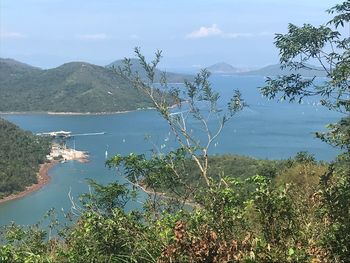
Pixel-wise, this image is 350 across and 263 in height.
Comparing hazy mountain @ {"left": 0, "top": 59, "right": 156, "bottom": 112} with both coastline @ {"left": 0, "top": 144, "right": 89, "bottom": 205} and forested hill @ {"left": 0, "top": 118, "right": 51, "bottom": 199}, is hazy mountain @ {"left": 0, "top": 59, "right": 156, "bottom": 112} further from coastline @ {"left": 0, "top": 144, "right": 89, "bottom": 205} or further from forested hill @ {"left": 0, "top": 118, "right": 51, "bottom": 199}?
forested hill @ {"left": 0, "top": 118, "right": 51, "bottom": 199}

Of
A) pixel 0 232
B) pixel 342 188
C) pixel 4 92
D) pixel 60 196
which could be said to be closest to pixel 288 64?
pixel 342 188

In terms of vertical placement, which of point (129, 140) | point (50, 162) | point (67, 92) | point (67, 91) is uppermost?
point (67, 91)

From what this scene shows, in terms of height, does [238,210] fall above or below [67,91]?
above

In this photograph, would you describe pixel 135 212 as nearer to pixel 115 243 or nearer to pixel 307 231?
pixel 115 243

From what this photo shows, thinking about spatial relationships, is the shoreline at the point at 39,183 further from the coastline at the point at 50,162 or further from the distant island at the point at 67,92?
the distant island at the point at 67,92

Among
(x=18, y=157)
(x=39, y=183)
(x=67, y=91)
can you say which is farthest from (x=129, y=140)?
(x=67, y=91)

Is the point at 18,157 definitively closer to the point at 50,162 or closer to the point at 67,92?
the point at 50,162
